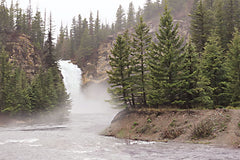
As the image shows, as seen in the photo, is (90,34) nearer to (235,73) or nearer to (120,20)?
(120,20)

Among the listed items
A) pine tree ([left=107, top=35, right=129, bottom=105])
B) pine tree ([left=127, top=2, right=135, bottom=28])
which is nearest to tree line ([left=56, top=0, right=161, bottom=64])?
pine tree ([left=127, top=2, right=135, bottom=28])

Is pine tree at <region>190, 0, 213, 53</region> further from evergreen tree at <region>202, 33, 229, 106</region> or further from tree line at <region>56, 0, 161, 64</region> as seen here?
tree line at <region>56, 0, 161, 64</region>

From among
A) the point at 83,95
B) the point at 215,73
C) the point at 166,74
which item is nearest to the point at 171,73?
the point at 166,74

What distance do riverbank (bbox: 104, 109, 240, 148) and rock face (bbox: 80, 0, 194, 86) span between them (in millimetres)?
57902

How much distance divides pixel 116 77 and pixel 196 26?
2199 cm

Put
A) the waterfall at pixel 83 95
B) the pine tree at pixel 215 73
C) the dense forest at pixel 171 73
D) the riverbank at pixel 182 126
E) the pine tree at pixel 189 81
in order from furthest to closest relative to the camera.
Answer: the waterfall at pixel 83 95, the pine tree at pixel 215 73, the dense forest at pixel 171 73, the pine tree at pixel 189 81, the riverbank at pixel 182 126

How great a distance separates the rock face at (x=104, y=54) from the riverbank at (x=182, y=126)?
5790 cm

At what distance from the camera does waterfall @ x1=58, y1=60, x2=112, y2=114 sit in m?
71.9

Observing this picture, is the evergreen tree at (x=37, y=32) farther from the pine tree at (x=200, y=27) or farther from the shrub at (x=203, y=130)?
the shrub at (x=203, y=130)

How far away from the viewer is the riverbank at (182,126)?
622 inches

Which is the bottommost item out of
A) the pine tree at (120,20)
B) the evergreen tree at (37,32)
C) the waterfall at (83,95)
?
the waterfall at (83,95)

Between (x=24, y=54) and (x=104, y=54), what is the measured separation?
1337 inches

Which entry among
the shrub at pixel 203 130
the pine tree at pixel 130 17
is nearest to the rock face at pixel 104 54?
the pine tree at pixel 130 17

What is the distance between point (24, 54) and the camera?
225 feet
